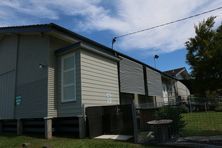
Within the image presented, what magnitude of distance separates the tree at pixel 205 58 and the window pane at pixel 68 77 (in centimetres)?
1458

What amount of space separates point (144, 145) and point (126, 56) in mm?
8588

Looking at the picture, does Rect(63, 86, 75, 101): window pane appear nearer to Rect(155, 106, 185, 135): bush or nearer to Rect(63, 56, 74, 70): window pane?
Rect(63, 56, 74, 70): window pane

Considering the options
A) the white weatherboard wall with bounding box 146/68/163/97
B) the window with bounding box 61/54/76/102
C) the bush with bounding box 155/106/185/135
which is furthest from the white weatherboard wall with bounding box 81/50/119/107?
the white weatherboard wall with bounding box 146/68/163/97

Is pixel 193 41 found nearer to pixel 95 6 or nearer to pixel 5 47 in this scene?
pixel 95 6

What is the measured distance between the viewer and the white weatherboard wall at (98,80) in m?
9.38

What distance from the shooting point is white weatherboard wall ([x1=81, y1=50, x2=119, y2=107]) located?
938 centimetres

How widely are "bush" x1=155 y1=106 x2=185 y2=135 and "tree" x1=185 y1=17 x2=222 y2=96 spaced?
14294 mm

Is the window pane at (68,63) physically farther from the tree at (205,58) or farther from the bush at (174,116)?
the tree at (205,58)

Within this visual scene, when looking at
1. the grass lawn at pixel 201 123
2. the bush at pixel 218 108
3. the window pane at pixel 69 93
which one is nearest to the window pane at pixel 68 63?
the window pane at pixel 69 93

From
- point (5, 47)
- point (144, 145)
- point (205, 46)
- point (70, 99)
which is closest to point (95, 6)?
point (70, 99)

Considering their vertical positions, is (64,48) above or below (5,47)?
below

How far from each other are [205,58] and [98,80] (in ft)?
46.1

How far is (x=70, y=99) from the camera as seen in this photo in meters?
9.44

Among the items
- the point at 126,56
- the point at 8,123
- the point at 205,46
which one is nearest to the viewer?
the point at 8,123
